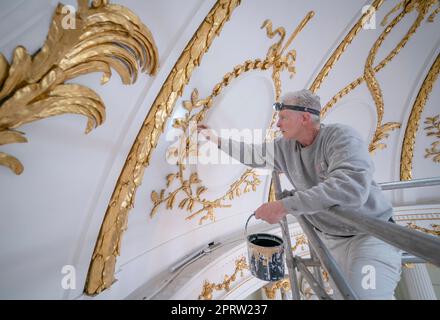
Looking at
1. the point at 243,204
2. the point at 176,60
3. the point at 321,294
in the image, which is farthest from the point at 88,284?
the point at 243,204

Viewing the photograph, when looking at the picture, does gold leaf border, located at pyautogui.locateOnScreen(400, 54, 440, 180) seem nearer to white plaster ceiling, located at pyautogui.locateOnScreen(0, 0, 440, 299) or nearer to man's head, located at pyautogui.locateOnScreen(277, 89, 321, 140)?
white plaster ceiling, located at pyautogui.locateOnScreen(0, 0, 440, 299)

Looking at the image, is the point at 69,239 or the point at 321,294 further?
the point at 69,239

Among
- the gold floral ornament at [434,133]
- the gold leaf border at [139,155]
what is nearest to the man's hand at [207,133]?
the gold leaf border at [139,155]

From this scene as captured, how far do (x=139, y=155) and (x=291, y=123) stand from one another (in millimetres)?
649

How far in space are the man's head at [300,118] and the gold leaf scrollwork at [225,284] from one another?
969mm

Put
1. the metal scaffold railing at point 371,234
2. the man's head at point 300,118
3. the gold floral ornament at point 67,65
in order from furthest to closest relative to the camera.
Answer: the man's head at point 300,118, the gold floral ornament at point 67,65, the metal scaffold railing at point 371,234

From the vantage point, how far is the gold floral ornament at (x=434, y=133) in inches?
116

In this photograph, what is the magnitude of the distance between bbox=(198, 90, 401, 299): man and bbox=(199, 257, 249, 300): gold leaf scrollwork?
29.3 inches

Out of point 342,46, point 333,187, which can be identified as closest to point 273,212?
point 333,187

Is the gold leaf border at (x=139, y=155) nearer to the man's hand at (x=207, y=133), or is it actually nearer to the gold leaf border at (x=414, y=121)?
the man's hand at (x=207, y=133)

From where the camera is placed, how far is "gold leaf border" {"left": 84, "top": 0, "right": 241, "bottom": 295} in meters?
0.86

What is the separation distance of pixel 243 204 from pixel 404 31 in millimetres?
2109

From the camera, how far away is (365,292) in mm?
703
